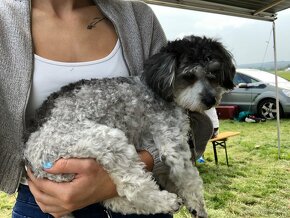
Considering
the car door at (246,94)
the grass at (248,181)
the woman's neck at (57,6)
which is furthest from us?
the car door at (246,94)

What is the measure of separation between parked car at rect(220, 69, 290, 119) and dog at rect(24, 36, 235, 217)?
11.5m

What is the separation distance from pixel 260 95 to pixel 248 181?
7.30 m

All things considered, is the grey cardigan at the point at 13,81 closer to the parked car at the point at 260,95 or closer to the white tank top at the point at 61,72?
the white tank top at the point at 61,72

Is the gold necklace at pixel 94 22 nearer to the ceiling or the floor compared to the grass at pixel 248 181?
nearer to the ceiling

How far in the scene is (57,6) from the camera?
72.7 inches

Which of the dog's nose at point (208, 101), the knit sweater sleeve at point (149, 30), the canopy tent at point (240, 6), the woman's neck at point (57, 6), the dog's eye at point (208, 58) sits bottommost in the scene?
the dog's nose at point (208, 101)

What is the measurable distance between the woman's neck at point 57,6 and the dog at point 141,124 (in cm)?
36

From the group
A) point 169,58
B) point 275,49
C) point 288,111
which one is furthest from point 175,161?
point 288,111

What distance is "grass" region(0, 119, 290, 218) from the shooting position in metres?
5.54

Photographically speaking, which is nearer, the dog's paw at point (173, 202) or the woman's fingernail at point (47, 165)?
the woman's fingernail at point (47, 165)

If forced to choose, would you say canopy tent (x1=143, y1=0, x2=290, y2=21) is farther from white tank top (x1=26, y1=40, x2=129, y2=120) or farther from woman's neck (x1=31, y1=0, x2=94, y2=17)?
white tank top (x1=26, y1=40, x2=129, y2=120)

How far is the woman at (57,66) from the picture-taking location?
1501 mm

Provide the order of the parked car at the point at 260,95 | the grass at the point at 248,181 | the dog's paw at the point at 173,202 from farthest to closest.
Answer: the parked car at the point at 260,95 → the grass at the point at 248,181 → the dog's paw at the point at 173,202

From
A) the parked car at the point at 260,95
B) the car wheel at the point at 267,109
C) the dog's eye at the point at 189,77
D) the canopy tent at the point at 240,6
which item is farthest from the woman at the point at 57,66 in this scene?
the car wheel at the point at 267,109
